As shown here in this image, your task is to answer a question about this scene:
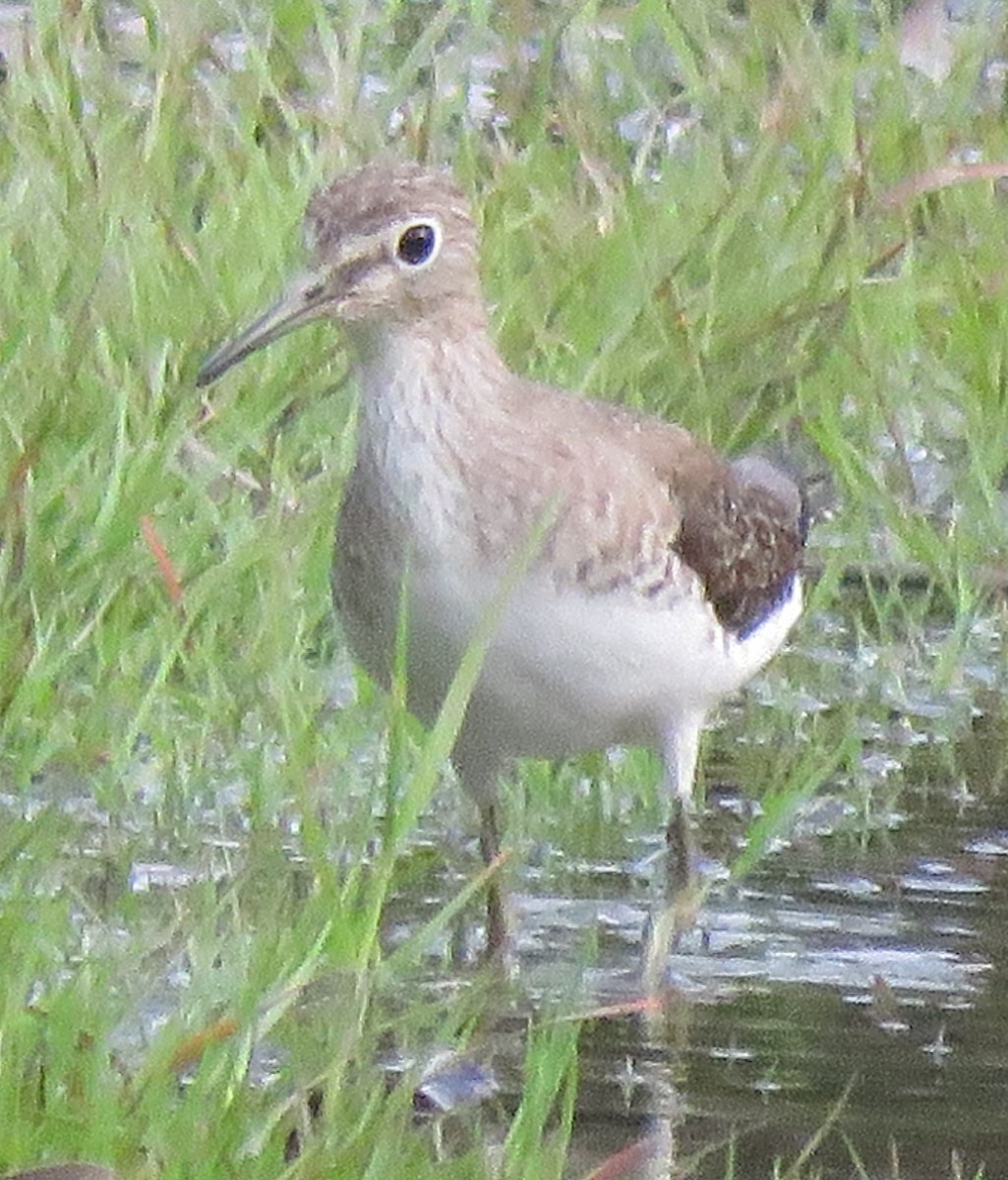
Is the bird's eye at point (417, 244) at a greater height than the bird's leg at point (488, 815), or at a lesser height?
greater

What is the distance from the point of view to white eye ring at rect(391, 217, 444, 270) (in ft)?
17.3

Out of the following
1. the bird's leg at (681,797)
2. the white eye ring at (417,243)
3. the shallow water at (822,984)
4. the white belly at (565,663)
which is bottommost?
the shallow water at (822,984)

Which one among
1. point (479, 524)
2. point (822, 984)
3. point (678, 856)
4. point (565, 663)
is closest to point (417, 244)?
point (479, 524)

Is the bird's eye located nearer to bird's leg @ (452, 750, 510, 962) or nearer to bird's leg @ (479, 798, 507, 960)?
bird's leg @ (452, 750, 510, 962)

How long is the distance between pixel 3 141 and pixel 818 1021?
10.6 ft

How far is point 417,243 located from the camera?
532cm

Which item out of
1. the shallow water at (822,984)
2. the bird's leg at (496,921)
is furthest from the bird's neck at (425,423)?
the shallow water at (822,984)

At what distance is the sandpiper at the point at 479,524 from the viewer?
16.9ft

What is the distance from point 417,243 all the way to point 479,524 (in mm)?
460

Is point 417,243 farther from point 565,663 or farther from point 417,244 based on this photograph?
point 565,663

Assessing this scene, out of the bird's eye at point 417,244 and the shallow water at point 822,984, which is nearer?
the shallow water at point 822,984

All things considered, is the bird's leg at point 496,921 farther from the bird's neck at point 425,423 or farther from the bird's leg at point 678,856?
the bird's neck at point 425,423

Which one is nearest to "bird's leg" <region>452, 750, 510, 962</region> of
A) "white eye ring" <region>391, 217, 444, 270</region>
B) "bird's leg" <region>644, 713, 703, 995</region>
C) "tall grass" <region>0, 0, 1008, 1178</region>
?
"tall grass" <region>0, 0, 1008, 1178</region>

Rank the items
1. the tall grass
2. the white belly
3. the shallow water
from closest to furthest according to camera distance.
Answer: the tall grass, the shallow water, the white belly
